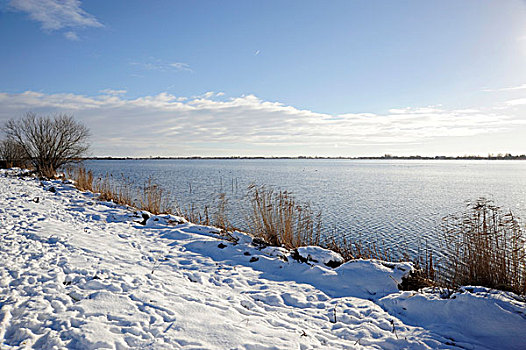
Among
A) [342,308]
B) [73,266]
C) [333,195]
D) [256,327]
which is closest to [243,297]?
[256,327]

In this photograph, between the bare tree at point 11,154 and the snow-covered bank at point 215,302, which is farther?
the bare tree at point 11,154

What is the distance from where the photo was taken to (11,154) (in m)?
31.1

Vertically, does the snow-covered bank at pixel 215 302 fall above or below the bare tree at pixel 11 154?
below

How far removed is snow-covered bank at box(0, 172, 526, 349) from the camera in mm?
3371

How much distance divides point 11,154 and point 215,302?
37516 millimetres

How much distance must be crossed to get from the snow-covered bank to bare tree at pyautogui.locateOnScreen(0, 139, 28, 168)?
27.7 m

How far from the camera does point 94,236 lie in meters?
7.25

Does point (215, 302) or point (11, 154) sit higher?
point (11, 154)

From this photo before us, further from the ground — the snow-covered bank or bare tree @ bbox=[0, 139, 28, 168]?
bare tree @ bbox=[0, 139, 28, 168]

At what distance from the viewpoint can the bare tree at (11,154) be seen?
28267 millimetres

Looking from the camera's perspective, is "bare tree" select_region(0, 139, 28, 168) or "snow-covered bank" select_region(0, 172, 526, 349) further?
"bare tree" select_region(0, 139, 28, 168)

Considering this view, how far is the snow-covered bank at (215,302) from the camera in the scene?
337 centimetres

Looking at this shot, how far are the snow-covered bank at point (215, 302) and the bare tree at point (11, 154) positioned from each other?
27651 millimetres

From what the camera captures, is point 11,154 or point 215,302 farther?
point 11,154
